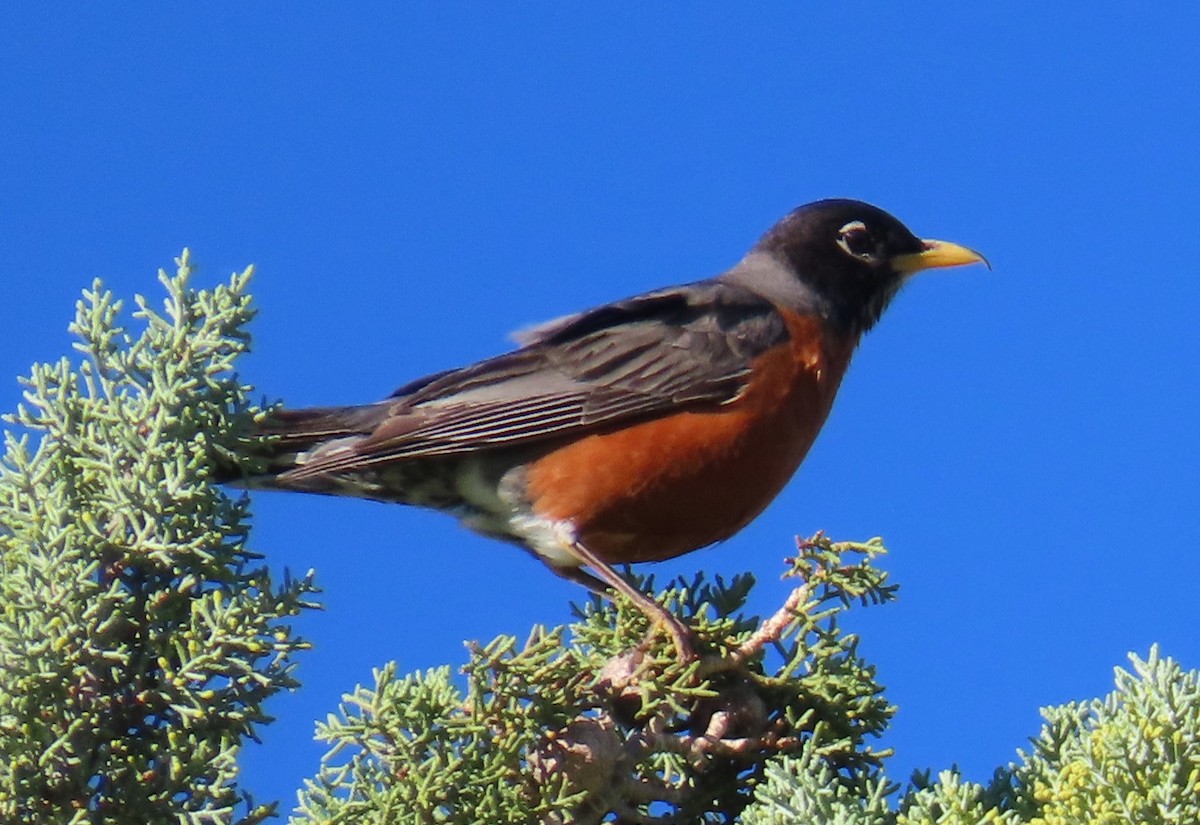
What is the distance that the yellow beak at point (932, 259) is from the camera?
5.13 meters

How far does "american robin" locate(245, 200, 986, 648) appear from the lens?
13.2 feet

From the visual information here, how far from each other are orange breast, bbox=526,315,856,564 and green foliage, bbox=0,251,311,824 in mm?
1497

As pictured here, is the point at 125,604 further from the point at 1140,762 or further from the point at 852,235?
the point at 852,235

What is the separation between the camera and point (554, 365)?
4355 millimetres

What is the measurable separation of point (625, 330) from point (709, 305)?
0.28m

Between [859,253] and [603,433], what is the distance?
1486 mm

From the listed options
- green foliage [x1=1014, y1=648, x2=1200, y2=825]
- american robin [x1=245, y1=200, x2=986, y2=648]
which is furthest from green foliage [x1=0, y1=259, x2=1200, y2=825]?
american robin [x1=245, y1=200, x2=986, y2=648]

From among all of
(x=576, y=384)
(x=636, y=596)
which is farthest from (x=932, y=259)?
(x=636, y=596)

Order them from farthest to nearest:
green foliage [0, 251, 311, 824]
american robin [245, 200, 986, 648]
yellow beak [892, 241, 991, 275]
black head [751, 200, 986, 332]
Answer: yellow beak [892, 241, 991, 275], black head [751, 200, 986, 332], american robin [245, 200, 986, 648], green foliage [0, 251, 311, 824]

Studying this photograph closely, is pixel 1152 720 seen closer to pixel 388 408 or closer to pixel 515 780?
pixel 515 780

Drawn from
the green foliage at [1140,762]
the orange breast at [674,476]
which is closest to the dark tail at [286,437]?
the orange breast at [674,476]

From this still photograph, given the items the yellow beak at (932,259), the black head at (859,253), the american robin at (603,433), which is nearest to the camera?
the american robin at (603,433)

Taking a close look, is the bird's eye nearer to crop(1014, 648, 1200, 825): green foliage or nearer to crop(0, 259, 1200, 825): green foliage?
crop(0, 259, 1200, 825): green foliage

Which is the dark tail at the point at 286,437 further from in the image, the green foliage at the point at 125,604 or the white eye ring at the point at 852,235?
the white eye ring at the point at 852,235
